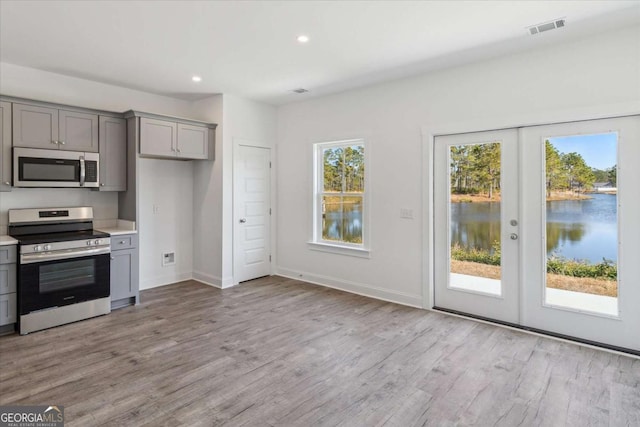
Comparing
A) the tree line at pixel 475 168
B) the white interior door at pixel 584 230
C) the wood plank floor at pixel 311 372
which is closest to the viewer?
the wood plank floor at pixel 311 372

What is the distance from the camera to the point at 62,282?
3725 millimetres

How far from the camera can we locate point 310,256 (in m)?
5.43

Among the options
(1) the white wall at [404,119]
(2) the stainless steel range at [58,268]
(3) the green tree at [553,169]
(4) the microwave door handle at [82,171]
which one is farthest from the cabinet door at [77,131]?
(3) the green tree at [553,169]

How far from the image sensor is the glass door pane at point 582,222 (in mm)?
3184

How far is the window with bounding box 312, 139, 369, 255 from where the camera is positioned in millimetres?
4957

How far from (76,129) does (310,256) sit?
10.8ft

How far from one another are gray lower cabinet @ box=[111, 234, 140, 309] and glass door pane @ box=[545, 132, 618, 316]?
4.43 m

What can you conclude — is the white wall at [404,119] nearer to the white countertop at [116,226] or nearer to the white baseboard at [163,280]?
the white baseboard at [163,280]

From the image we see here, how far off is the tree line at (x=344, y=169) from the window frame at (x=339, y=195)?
58 mm

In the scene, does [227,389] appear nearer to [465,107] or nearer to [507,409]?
[507,409]

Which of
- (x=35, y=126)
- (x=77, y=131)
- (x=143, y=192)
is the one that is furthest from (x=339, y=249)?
(x=35, y=126)

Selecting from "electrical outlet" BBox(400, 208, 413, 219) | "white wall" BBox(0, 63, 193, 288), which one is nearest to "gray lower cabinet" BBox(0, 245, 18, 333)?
"white wall" BBox(0, 63, 193, 288)

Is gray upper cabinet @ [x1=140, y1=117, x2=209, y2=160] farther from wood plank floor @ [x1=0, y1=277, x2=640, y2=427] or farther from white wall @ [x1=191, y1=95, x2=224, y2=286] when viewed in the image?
wood plank floor @ [x1=0, y1=277, x2=640, y2=427]

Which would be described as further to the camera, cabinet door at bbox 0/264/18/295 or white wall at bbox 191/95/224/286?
white wall at bbox 191/95/224/286
